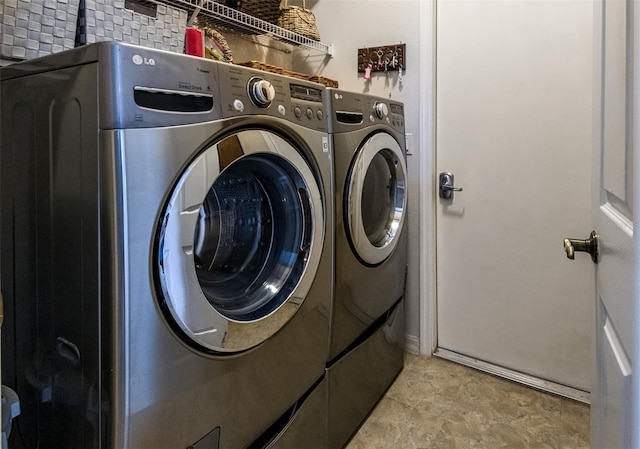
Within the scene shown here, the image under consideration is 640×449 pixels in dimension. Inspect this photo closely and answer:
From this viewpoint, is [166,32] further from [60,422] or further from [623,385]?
[623,385]

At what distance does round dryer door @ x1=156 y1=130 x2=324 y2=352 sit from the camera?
0.95 meters

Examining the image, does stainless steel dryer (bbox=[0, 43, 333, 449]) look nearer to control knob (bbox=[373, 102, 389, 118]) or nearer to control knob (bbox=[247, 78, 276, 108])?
control knob (bbox=[247, 78, 276, 108])

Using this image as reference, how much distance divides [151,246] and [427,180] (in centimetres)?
165

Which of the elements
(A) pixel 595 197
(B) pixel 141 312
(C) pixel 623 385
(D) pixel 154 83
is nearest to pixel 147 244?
(B) pixel 141 312

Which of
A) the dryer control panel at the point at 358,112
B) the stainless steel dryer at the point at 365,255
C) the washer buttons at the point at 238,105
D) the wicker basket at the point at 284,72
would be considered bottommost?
the stainless steel dryer at the point at 365,255

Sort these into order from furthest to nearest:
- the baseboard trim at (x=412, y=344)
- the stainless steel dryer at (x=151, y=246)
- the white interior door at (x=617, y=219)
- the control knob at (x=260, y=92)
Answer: the baseboard trim at (x=412, y=344), the control knob at (x=260, y=92), the stainless steel dryer at (x=151, y=246), the white interior door at (x=617, y=219)

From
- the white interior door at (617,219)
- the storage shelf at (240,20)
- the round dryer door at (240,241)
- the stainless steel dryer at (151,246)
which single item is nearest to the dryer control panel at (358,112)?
the stainless steel dryer at (151,246)

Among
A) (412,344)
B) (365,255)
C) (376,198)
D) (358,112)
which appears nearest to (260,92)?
(358,112)

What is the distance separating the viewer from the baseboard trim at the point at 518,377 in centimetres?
203

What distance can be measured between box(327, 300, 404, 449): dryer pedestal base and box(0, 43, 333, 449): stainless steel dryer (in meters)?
0.33

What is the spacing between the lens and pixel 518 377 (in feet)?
7.13

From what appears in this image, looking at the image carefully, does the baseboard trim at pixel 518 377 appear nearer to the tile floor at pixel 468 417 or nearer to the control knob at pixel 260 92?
the tile floor at pixel 468 417

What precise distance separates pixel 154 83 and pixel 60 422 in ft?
2.43

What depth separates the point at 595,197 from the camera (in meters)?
1.05
